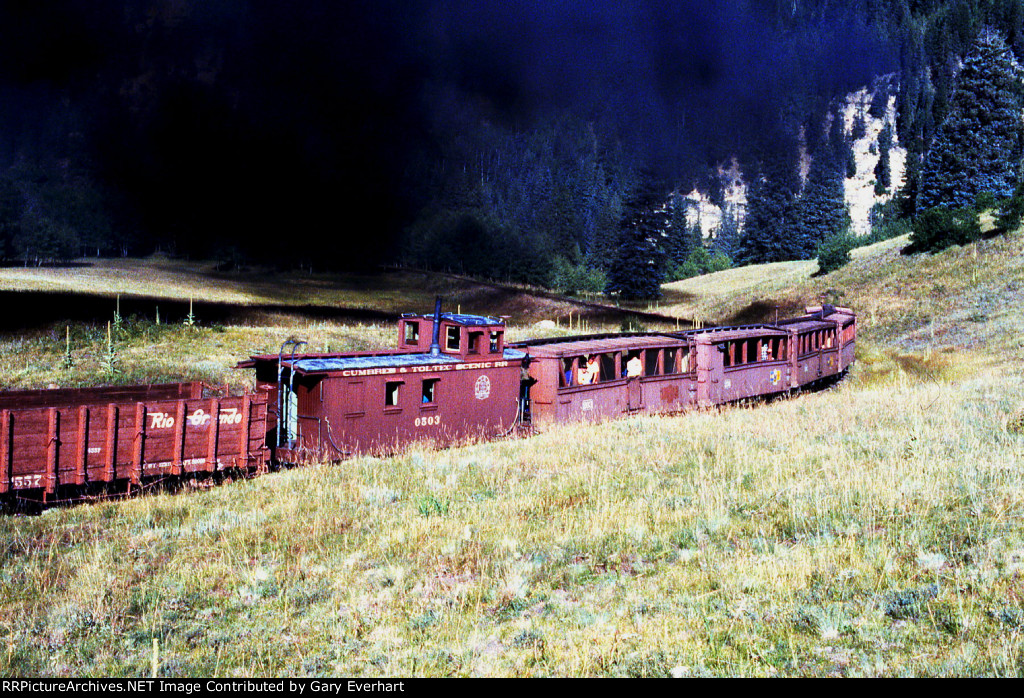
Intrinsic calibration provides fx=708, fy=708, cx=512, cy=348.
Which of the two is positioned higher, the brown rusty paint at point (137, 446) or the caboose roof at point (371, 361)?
the caboose roof at point (371, 361)

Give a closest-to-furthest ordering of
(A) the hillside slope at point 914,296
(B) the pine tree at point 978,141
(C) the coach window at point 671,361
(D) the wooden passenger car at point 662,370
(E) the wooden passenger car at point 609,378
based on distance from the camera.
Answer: (E) the wooden passenger car at point 609,378 < (D) the wooden passenger car at point 662,370 < (C) the coach window at point 671,361 < (A) the hillside slope at point 914,296 < (B) the pine tree at point 978,141

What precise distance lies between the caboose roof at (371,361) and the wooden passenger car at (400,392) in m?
0.02

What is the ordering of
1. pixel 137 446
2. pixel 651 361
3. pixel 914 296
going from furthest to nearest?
pixel 914 296 → pixel 651 361 → pixel 137 446

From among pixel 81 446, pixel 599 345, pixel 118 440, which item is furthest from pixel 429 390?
pixel 81 446

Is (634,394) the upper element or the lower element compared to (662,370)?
lower

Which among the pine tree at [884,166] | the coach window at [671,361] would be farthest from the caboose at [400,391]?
the pine tree at [884,166]

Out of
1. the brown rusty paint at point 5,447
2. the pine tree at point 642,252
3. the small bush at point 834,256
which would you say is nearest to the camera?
the brown rusty paint at point 5,447

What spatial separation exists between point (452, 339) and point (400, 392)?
9.45 feet

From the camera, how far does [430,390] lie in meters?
18.6

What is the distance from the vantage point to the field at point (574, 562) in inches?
262

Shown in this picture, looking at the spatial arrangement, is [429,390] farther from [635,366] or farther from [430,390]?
[635,366]

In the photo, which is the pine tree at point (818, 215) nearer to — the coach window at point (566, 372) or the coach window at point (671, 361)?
the coach window at point (671, 361)

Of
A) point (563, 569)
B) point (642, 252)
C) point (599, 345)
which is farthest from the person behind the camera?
point (642, 252)

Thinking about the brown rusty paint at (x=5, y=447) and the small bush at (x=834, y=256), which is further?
the small bush at (x=834, y=256)
